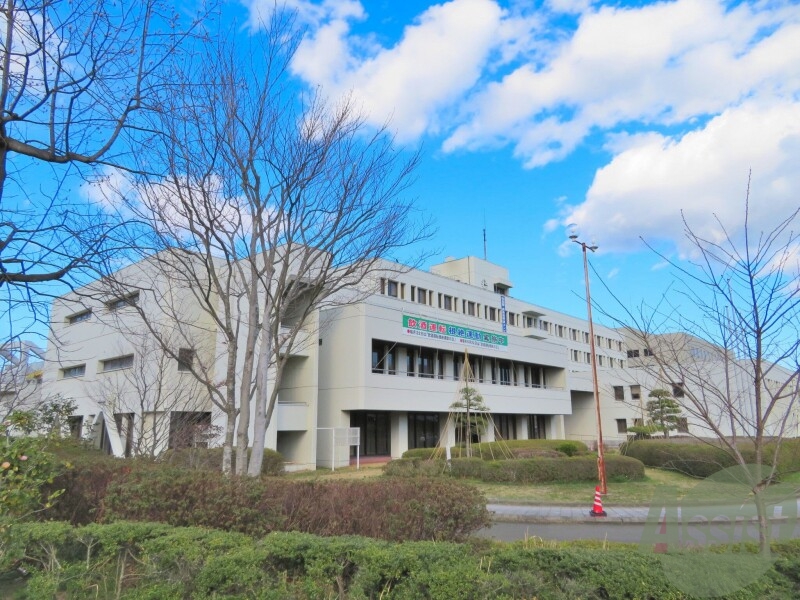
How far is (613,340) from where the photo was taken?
201 ft

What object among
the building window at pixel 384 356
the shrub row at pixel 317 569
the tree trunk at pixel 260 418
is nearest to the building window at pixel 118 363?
the building window at pixel 384 356

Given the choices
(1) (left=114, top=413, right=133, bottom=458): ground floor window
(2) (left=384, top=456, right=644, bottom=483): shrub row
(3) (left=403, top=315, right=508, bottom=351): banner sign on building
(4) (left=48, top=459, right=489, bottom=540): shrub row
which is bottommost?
(2) (left=384, top=456, right=644, bottom=483): shrub row

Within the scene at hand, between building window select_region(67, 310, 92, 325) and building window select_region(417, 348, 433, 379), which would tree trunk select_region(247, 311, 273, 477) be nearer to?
building window select_region(417, 348, 433, 379)

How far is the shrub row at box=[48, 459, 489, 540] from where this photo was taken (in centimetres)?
645

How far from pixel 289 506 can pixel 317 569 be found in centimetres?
211

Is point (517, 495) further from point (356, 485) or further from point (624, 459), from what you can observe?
point (356, 485)

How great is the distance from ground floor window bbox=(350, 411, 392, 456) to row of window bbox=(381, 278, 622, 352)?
24.2ft

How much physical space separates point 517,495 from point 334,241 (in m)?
10.5

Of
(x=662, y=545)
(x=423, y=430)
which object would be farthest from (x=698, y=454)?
(x=662, y=545)

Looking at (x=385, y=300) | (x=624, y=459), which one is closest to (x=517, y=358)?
(x=385, y=300)

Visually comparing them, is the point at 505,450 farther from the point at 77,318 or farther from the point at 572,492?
the point at 77,318

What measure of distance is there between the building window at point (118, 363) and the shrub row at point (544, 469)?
49.8 ft

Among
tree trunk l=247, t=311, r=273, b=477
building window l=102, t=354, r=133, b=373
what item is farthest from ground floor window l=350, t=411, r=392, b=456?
tree trunk l=247, t=311, r=273, b=477

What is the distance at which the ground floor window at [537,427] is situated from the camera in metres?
43.1
